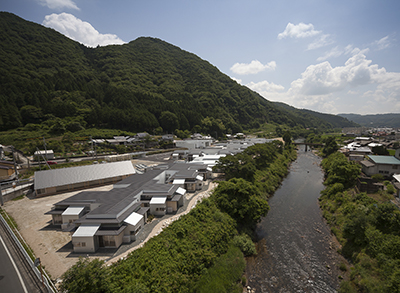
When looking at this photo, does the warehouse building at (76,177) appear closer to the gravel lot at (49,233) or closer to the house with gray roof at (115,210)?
the gravel lot at (49,233)

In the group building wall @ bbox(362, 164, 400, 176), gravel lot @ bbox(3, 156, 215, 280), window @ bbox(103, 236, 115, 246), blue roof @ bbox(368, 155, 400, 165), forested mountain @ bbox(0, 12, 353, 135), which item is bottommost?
gravel lot @ bbox(3, 156, 215, 280)

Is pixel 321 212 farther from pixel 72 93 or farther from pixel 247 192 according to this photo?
pixel 72 93

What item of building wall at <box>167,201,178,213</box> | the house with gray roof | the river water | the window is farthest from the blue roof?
the window

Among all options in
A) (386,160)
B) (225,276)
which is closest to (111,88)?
(225,276)

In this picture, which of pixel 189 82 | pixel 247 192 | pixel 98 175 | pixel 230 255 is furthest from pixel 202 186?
pixel 189 82

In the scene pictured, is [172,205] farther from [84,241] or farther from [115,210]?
[84,241]

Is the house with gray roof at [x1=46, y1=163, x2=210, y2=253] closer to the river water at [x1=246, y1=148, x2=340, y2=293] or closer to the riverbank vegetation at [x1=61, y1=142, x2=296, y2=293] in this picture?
the riverbank vegetation at [x1=61, y1=142, x2=296, y2=293]
